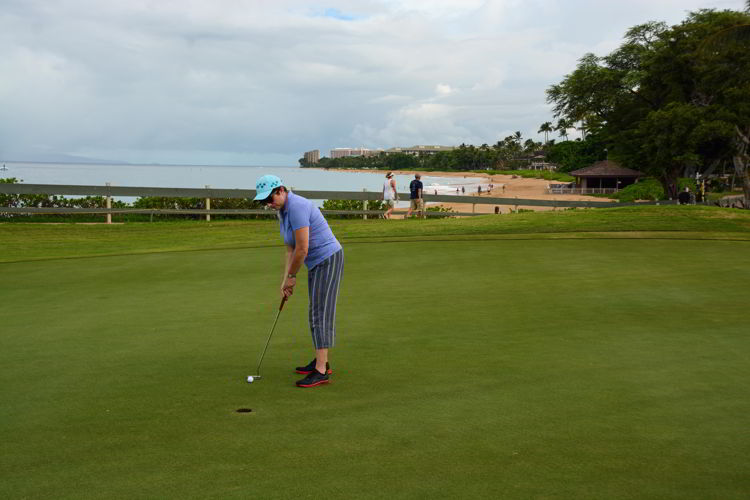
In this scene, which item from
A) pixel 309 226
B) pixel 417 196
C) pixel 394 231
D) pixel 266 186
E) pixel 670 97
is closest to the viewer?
pixel 266 186

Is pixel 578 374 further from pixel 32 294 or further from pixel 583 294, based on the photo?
pixel 32 294

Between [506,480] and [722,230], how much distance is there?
1629 centimetres

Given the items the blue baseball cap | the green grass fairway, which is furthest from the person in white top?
the blue baseball cap

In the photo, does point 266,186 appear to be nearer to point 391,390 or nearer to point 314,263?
point 314,263

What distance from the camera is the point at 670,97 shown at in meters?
51.7

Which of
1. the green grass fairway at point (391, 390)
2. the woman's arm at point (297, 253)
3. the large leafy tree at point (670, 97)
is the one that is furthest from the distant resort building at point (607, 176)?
the woman's arm at point (297, 253)

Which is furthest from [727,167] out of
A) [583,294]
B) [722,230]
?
[583,294]

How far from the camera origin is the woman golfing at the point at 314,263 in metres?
5.68

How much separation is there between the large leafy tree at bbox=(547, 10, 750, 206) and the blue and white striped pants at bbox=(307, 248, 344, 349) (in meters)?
39.8

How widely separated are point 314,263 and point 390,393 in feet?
4.09

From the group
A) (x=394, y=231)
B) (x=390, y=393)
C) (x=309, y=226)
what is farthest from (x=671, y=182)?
(x=390, y=393)

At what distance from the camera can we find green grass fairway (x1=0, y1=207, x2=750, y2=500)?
396cm

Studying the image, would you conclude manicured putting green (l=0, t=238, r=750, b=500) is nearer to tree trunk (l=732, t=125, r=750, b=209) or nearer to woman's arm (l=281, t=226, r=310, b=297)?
woman's arm (l=281, t=226, r=310, b=297)

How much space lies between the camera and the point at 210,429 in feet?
15.5
